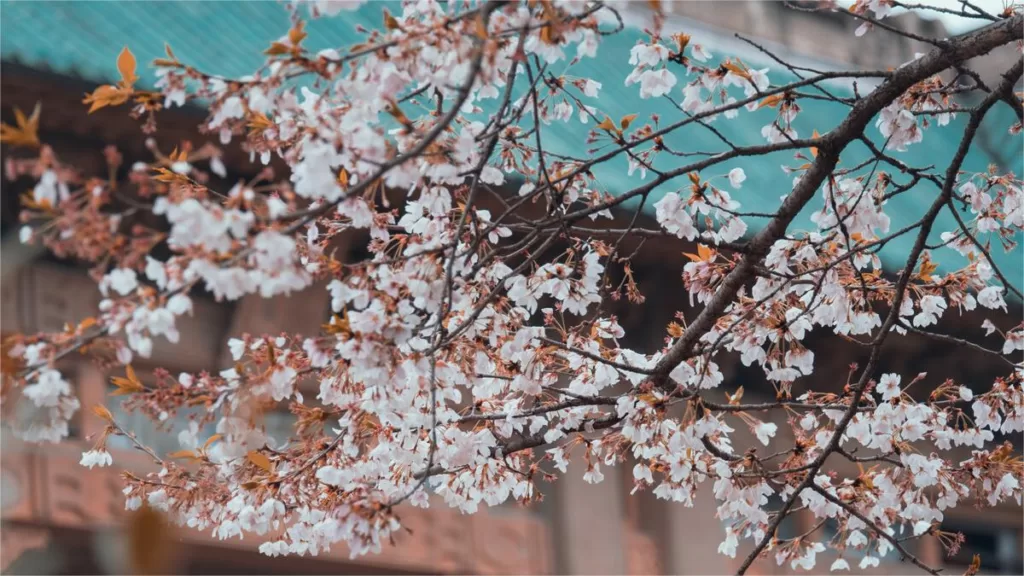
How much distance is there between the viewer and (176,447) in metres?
5.25

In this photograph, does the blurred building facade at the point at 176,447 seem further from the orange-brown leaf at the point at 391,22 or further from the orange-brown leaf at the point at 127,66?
the orange-brown leaf at the point at 391,22

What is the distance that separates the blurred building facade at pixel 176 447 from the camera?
180 inches

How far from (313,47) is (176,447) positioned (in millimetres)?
2347

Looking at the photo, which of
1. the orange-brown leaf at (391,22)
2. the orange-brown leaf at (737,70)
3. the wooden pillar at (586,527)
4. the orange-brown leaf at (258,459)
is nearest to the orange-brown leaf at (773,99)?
the orange-brown leaf at (737,70)

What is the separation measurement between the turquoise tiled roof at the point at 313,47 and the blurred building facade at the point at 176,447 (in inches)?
0.8

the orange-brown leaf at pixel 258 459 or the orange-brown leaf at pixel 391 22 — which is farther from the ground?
the orange-brown leaf at pixel 391 22

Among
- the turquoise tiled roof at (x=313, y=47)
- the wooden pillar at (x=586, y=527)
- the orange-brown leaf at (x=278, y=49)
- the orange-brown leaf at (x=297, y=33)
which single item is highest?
the turquoise tiled roof at (x=313, y=47)

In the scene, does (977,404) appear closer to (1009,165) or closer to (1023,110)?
(1023,110)

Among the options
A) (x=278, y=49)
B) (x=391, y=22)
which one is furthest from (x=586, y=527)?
(x=278, y=49)

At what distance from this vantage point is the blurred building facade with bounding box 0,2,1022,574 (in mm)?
4574

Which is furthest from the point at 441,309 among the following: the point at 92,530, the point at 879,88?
the point at 92,530

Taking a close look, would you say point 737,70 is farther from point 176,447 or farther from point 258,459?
point 176,447

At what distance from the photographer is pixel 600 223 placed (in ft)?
17.4

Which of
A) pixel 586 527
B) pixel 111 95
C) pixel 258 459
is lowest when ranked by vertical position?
pixel 258 459
